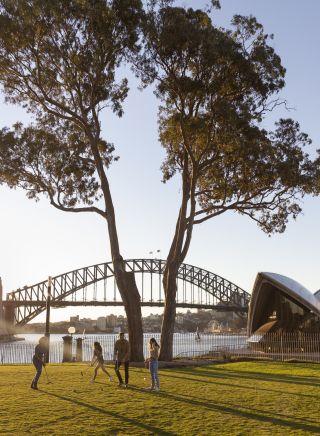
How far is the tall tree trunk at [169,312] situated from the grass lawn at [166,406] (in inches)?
261

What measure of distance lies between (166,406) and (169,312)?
45.9 feet

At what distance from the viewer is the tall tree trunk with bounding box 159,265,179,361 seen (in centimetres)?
2555

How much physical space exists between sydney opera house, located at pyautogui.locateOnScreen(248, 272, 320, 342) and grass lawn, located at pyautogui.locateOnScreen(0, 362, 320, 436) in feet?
56.7

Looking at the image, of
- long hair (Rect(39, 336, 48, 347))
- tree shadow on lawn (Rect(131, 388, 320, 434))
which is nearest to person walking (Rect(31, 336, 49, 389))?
long hair (Rect(39, 336, 48, 347))

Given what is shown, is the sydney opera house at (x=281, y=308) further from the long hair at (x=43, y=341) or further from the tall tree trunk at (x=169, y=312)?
the long hair at (x=43, y=341)

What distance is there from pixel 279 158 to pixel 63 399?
17982mm

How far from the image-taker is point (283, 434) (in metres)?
9.38

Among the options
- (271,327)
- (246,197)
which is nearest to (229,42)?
(246,197)

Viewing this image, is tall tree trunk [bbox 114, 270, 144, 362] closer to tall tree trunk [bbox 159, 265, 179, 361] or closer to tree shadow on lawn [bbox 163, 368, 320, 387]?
tall tree trunk [bbox 159, 265, 179, 361]

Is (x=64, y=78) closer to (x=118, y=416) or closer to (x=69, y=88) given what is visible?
(x=69, y=88)

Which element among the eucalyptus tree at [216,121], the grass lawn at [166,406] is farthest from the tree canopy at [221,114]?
the grass lawn at [166,406]

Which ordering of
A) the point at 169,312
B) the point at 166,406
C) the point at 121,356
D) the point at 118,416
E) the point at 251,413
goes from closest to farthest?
the point at 118,416, the point at 251,413, the point at 166,406, the point at 121,356, the point at 169,312

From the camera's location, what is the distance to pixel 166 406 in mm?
12094

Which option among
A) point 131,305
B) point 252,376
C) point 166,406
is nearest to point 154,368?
point 166,406
